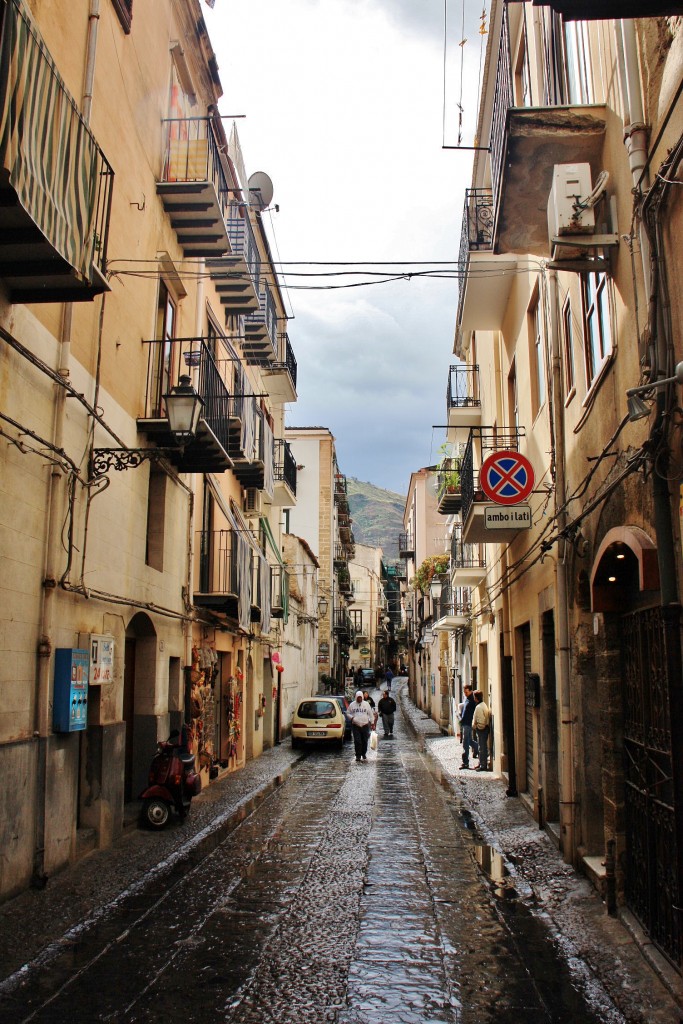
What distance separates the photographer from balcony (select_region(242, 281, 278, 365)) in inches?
812

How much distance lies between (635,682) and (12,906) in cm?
540

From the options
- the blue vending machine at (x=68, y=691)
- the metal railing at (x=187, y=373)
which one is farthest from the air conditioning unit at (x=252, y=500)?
the blue vending machine at (x=68, y=691)

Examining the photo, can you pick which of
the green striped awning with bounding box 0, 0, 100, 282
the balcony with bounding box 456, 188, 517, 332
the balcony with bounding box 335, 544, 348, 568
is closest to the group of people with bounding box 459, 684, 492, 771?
the balcony with bounding box 456, 188, 517, 332

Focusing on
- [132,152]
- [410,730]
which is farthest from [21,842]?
[410,730]

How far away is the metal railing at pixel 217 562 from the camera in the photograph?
16156mm

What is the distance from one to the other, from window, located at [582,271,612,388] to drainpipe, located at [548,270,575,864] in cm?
143

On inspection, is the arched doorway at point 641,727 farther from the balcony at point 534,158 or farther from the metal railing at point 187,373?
the metal railing at point 187,373

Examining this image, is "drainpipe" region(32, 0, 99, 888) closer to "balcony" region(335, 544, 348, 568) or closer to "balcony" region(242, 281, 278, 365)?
"balcony" region(242, 281, 278, 365)

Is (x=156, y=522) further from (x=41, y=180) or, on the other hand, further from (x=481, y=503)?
(x=41, y=180)

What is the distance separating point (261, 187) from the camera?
19797 millimetres

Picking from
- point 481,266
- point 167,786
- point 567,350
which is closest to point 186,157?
point 481,266

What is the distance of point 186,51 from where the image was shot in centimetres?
1479

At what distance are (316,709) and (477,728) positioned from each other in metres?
8.10

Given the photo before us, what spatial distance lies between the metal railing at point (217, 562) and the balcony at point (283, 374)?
7.13 metres
